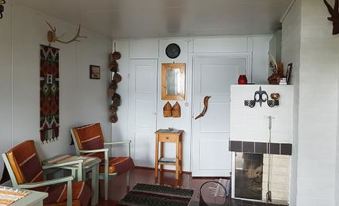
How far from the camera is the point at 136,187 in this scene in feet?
12.7

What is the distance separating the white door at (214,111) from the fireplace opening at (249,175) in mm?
1505

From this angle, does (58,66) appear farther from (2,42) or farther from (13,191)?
(13,191)

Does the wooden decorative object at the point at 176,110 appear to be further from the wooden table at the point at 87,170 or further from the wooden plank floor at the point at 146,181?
the wooden table at the point at 87,170

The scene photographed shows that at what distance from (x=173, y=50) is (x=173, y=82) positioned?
1.74ft

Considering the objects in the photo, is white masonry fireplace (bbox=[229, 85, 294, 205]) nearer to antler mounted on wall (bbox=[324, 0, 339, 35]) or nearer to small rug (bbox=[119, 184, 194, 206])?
antler mounted on wall (bbox=[324, 0, 339, 35])

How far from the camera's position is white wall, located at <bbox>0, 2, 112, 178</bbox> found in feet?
9.00

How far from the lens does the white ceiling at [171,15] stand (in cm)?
284

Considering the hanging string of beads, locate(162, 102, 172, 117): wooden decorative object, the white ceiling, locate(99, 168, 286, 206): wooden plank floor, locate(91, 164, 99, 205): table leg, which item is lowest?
locate(99, 168, 286, 206): wooden plank floor

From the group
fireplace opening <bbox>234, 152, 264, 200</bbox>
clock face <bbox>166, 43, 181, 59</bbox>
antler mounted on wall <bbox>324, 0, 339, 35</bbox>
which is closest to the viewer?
antler mounted on wall <bbox>324, 0, 339, 35</bbox>

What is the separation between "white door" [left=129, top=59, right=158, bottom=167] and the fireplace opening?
83.1 inches

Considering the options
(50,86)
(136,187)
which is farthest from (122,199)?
(50,86)

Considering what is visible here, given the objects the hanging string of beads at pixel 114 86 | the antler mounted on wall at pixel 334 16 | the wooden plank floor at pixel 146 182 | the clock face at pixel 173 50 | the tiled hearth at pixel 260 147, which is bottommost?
the wooden plank floor at pixel 146 182

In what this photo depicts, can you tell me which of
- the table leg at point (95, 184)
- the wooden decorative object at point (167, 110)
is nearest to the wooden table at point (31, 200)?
the table leg at point (95, 184)

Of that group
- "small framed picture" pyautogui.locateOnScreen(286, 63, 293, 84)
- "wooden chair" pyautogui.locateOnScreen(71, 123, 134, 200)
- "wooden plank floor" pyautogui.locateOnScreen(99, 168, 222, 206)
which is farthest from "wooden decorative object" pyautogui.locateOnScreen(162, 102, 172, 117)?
"small framed picture" pyautogui.locateOnScreen(286, 63, 293, 84)
